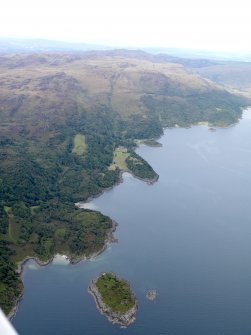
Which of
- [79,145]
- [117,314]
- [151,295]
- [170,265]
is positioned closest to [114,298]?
[117,314]

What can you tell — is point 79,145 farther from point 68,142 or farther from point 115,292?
point 115,292

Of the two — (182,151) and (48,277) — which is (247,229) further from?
(182,151)

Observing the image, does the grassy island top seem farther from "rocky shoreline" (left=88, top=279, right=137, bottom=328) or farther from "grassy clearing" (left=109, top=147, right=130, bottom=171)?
"grassy clearing" (left=109, top=147, right=130, bottom=171)

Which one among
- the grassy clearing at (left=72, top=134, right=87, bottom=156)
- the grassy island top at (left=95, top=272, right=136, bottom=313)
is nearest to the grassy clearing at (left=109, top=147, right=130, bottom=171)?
the grassy clearing at (left=72, top=134, right=87, bottom=156)

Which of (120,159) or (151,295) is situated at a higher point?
(151,295)

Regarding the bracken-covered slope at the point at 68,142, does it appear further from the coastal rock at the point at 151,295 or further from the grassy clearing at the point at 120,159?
the coastal rock at the point at 151,295

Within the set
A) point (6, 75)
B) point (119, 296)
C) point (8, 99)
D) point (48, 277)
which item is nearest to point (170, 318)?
point (119, 296)

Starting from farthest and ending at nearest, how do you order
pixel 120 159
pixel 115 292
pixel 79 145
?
pixel 79 145 → pixel 120 159 → pixel 115 292
